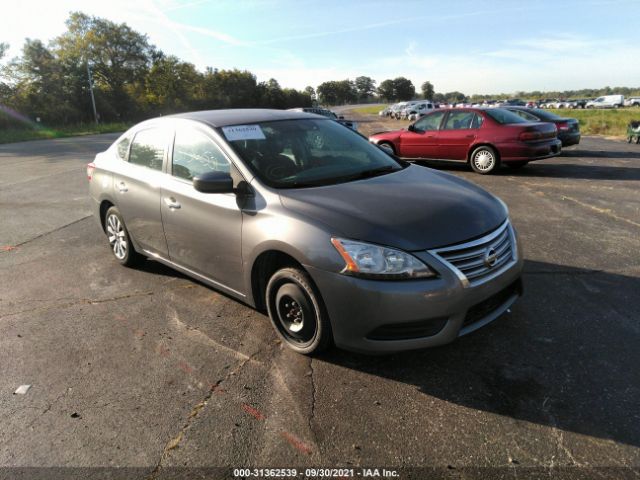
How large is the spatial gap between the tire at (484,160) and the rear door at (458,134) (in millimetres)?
209

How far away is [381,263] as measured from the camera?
8.62ft

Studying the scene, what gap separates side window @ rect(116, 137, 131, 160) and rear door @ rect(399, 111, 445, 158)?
25.5 feet

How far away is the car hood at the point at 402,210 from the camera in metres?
2.71

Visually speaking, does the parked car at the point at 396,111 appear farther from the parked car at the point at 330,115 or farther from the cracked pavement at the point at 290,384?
the cracked pavement at the point at 290,384

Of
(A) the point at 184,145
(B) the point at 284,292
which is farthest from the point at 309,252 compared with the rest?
(A) the point at 184,145

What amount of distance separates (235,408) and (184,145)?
232cm

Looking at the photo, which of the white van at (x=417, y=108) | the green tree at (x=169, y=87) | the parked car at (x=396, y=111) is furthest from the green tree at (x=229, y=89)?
the white van at (x=417, y=108)

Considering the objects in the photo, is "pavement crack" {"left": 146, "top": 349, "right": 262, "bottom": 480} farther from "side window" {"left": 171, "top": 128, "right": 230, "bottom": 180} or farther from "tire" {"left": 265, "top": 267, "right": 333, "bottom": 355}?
"side window" {"left": 171, "top": 128, "right": 230, "bottom": 180}

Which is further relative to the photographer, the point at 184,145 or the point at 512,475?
the point at 184,145

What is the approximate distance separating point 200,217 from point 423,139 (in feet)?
27.9

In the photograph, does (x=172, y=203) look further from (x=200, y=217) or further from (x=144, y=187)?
(x=144, y=187)

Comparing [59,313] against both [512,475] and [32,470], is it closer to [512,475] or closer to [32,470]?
[32,470]

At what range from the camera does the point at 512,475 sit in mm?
2105

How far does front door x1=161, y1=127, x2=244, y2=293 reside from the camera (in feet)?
11.0
